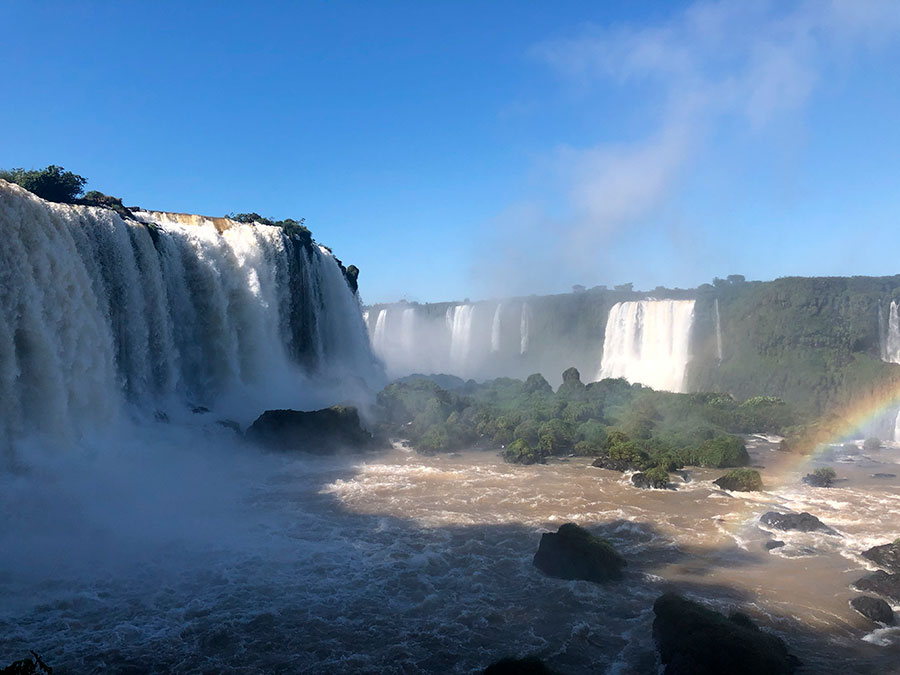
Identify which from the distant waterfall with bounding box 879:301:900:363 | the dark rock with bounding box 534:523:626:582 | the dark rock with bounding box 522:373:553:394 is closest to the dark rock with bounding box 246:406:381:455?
the dark rock with bounding box 534:523:626:582

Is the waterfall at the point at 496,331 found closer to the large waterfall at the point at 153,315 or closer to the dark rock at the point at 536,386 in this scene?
the dark rock at the point at 536,386

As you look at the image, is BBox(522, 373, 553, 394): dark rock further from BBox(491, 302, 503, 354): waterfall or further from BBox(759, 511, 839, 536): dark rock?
BBox(759, 511, 839, 536): dark rock

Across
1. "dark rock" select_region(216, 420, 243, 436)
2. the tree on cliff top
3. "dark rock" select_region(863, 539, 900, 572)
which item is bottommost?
"dark rock" select_region(863, 539, 900, 572)

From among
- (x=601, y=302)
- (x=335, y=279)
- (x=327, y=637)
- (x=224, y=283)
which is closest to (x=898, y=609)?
(x=327, y=637)

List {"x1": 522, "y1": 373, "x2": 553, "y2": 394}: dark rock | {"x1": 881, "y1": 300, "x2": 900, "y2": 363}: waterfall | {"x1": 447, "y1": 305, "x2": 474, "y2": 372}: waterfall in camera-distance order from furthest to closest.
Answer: {"x1": 447, "y1": 305, "x2": 474, "y2": 372}: waterfall < {"x1": 522, "y1": 373, "x2": 553, "y2": 394}: dark rock < {"x1": 881, "y1": 300, "x2": 900, "y2": 363}: waterfall

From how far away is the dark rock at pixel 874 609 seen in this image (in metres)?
8.98

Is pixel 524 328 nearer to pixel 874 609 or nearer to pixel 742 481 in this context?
pixel 742 481

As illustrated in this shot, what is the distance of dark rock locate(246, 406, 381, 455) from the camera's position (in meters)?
20.9

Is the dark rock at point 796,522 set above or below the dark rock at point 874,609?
above

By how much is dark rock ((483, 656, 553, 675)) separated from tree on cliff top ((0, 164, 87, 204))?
74.7 feet

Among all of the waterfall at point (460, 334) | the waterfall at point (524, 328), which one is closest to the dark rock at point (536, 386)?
the waterfall at point (524, 328)

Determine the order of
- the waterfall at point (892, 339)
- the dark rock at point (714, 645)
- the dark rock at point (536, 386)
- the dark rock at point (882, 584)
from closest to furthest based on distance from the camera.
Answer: the dark rock at point (714, 645) < the dark rock at point (882, 584) < the waterfall at point (892, 339) < the dark rock at point (536, 386)

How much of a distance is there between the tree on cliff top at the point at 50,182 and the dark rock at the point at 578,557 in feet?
70.5

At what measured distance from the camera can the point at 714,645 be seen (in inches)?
288
